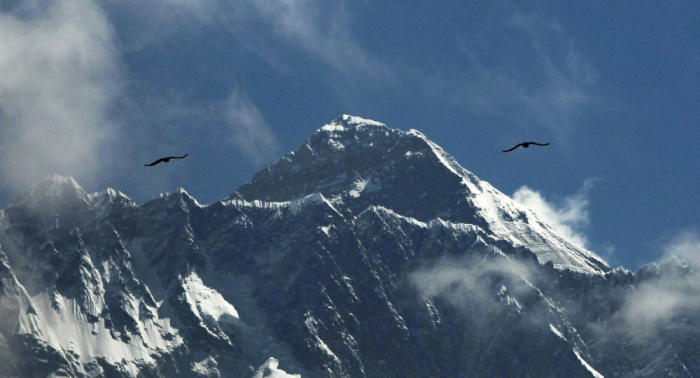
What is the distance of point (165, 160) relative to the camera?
132 m

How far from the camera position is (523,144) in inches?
5133

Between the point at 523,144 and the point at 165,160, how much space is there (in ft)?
96.9
